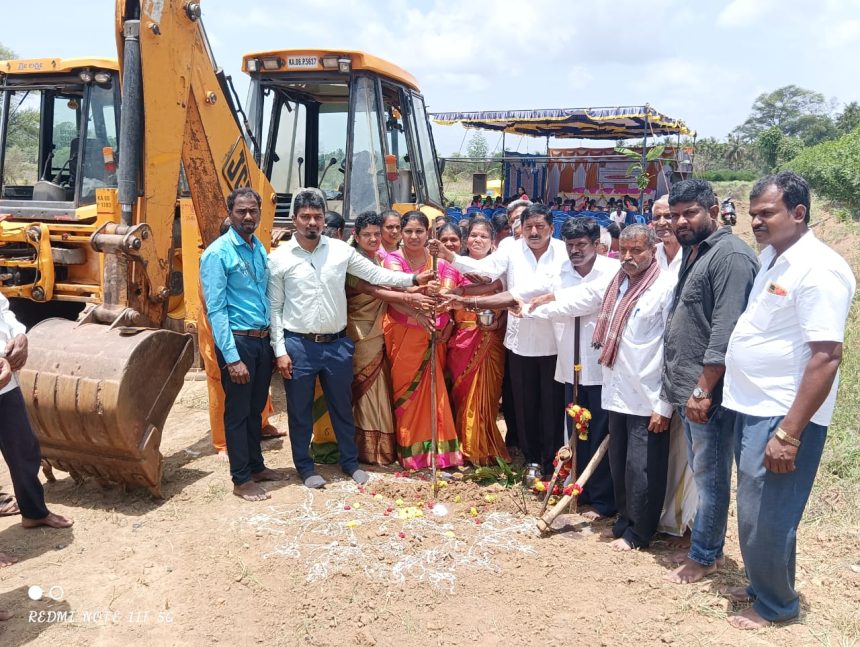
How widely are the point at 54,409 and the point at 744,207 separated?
3014cm

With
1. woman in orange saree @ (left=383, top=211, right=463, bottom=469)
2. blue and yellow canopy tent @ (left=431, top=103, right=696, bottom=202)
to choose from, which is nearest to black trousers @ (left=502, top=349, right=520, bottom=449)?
woman in orange saree @ (left=383, top=211, right=463, bottom=469)

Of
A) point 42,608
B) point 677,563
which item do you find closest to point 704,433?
point 677,563

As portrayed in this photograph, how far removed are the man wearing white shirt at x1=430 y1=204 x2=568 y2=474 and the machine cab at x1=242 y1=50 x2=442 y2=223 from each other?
1921mm

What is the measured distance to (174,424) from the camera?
5602 millimetres

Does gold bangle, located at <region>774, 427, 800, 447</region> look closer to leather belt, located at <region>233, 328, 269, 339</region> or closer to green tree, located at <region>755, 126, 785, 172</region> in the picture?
leather belt, located at <region>233, 328, 269, 339</region>

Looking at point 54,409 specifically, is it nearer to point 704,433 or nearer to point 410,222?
point 410,222

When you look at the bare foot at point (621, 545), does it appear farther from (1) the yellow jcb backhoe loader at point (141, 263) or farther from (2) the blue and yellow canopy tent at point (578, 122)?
(2) the blue and yellow canopy tent at point (578, 122)

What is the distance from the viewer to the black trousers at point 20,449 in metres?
3.51

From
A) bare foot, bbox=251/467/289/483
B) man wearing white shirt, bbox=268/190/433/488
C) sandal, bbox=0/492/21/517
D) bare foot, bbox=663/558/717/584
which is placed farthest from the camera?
bare foot, bbox=251/467/289/483

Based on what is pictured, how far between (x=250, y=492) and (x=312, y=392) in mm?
731

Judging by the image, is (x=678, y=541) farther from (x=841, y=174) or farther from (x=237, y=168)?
(x=841, y=174)

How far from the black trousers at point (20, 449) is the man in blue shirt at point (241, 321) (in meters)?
1.04

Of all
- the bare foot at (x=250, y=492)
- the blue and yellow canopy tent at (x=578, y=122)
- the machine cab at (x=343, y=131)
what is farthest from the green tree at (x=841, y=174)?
the bare foot at (x=250, y=492)

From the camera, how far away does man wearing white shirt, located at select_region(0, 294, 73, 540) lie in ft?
11.2
